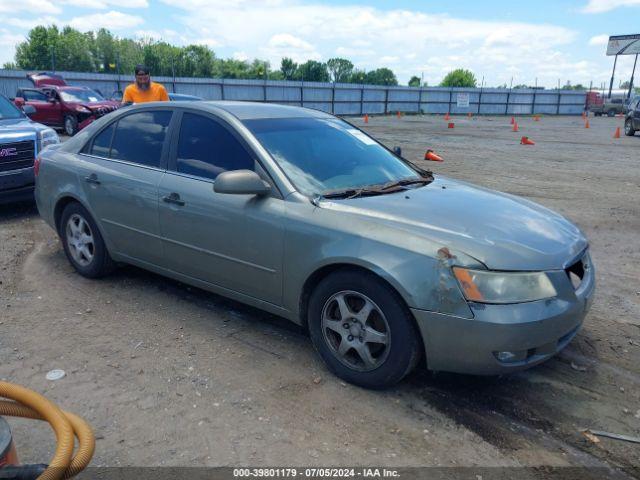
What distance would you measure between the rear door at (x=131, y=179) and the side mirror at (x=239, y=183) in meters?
0.97

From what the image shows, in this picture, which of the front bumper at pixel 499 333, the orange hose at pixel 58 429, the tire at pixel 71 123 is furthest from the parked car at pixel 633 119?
the orange hose at pixel 58 429

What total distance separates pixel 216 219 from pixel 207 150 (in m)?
0.58

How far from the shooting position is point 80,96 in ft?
58.5

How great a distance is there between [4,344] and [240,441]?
6.71 ft

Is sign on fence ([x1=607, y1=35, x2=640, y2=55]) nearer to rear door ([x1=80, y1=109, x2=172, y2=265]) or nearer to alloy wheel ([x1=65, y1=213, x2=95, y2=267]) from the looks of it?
rear door ([x1=80, y1=109, x2=172, y2=265])

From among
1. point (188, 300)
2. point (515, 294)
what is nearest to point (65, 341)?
point (188, 300)

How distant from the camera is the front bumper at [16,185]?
6.98 meters

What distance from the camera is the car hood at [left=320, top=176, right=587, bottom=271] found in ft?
9.53

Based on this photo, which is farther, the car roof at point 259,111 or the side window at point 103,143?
the side window at point 103,143

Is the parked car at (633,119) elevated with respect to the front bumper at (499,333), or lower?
elevated

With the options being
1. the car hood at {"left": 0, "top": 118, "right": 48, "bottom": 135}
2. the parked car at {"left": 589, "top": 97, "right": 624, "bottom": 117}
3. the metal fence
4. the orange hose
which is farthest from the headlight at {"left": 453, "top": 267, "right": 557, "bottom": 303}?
the parked car at {"left": 589, "top": 97, "right": 624, "bottom": 117}

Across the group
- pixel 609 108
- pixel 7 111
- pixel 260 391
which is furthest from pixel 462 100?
pixel 260 391

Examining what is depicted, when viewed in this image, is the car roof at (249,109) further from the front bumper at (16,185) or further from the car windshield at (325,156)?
the front bumper at (16,185)

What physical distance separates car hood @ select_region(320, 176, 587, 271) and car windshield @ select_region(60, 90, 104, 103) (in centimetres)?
1667
